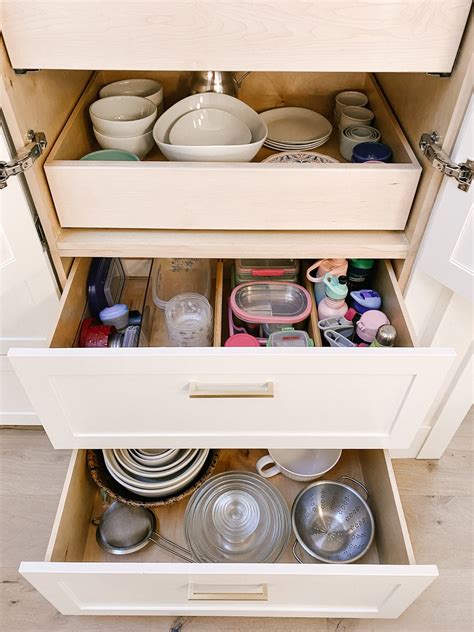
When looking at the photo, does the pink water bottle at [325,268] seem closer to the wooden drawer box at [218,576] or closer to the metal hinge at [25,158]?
the wooden drawer box at [218,576]

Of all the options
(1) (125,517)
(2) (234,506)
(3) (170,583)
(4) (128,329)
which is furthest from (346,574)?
(4) (128,329)

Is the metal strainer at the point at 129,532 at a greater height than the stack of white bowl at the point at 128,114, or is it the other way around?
the stack of white bowl at the point at 128,114

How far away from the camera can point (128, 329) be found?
115cm

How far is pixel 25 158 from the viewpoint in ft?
2.82

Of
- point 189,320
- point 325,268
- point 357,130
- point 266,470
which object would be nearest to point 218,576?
point 266,470

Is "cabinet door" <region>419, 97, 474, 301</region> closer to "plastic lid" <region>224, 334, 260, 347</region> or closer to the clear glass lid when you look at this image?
"plastic lid" <region>224, 334, 260, 347</region>

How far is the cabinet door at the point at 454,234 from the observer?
84 cm

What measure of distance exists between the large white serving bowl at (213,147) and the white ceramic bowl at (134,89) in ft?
0.32

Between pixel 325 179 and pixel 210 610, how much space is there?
781 millimetres

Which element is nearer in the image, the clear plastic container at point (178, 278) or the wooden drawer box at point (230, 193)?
the wooden drawer box at point (230, 193)

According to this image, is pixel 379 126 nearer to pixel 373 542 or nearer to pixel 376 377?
pixel 376 377

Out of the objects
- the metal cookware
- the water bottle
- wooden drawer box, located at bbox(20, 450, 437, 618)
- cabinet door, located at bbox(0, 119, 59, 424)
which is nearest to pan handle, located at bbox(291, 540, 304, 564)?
wooden drawer box, located at bbox(20, 450, 437, 618)

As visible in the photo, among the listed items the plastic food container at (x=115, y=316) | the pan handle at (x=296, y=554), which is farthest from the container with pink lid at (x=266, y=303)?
the pan handle at (x=296, y=554)

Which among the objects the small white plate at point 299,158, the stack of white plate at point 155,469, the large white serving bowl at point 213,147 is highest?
the large white serving bowl at point 213,147
